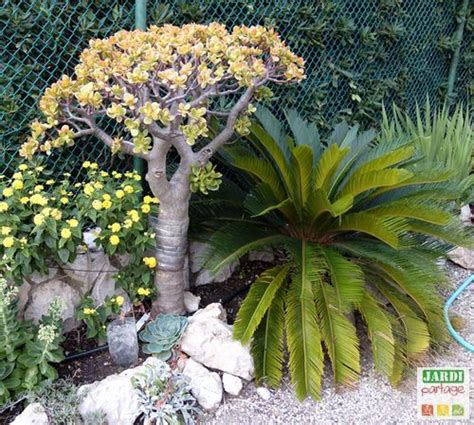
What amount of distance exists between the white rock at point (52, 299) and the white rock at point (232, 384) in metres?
0.82

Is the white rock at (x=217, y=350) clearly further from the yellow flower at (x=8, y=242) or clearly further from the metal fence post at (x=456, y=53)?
the metal fence post at (x=456, y=53)

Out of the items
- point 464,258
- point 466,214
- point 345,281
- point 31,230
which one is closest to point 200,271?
point 345,281

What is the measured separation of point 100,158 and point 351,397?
5.88ft

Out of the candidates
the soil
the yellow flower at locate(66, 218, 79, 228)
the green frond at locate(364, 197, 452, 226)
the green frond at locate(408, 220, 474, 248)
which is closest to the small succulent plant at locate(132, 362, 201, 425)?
the soil

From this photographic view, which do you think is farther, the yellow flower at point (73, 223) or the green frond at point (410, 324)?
the green frond at point (410, 324)

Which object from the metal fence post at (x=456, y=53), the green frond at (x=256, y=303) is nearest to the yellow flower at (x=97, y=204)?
the green frond at (x=256, y=303)

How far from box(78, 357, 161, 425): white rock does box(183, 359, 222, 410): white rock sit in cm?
27

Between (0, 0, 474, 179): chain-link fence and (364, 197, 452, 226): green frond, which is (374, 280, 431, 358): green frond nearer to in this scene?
(364, 197, 452, 226): green frond

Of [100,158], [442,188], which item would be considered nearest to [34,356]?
[100,158]

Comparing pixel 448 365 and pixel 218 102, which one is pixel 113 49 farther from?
pixel 448 365

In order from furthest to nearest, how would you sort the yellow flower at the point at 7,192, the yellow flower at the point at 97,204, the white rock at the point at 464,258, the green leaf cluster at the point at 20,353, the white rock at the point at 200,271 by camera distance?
the white rock at the point at 464,258 → the white rock at the point at 200,271 → the yellow flower at the point at 97,204 → the yellow flower at the point at 7,192 → the green leaf cluster at the point at 20,353

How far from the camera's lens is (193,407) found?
2.14 meters

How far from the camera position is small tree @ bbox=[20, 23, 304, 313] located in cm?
197

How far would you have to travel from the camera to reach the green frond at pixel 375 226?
233 cm
